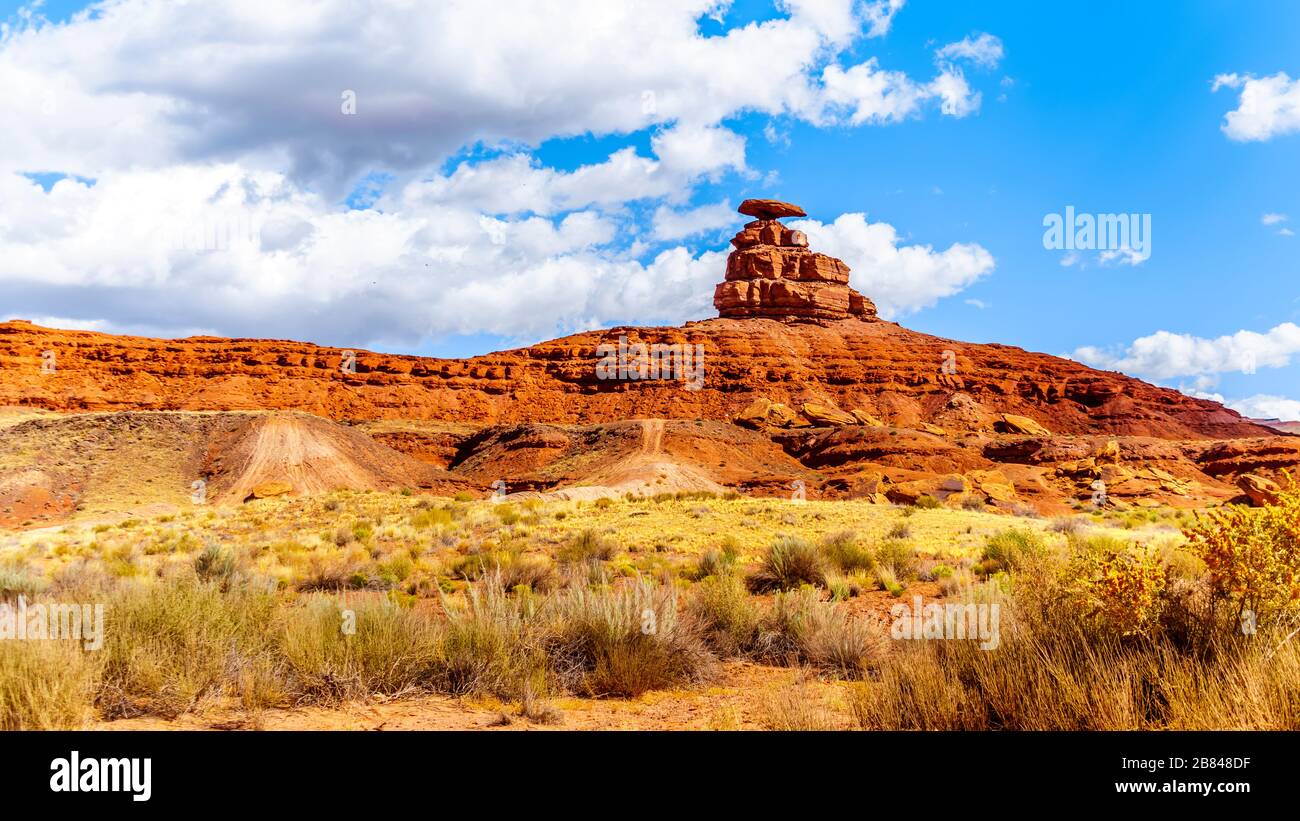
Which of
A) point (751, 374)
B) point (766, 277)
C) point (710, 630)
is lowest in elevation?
point (710, 630)

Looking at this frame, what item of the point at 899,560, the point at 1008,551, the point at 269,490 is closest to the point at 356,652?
the point at 899,560

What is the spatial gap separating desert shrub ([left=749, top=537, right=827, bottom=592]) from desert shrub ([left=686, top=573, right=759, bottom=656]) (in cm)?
341

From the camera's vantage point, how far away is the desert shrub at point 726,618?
9203 mm

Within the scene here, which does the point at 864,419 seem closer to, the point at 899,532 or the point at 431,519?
the point at 431,519

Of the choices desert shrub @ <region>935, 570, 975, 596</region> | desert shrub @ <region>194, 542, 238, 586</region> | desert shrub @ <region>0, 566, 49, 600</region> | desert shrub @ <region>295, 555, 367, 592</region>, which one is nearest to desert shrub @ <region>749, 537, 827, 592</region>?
desert shrub @ <region>935, 570, 975, 596</region>

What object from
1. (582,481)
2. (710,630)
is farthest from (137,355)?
(710,630)

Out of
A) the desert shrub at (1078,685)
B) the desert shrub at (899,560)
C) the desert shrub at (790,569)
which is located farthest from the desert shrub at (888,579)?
the desert shrub at (1078,685)

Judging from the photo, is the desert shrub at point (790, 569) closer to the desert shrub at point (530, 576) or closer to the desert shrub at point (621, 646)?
the desert shrub at point (530, 576)

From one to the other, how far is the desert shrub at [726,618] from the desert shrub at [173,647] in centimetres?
461

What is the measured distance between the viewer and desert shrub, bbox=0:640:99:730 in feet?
15.8
